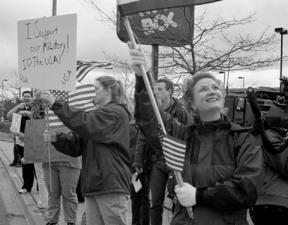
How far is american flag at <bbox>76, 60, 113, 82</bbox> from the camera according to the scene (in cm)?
502

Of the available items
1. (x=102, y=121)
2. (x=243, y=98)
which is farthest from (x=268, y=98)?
(x=102, y=121)

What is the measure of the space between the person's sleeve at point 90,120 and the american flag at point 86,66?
1150 millimetres

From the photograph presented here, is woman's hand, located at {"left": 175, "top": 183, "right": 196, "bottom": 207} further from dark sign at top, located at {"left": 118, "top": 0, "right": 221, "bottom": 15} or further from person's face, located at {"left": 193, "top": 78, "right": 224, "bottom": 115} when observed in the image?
dark sign at top, located at {"left": 118, "top": 0, "right": 221, "bottom": 15}

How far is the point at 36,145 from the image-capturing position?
19.7ft

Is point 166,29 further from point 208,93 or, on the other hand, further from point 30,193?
point 208,93

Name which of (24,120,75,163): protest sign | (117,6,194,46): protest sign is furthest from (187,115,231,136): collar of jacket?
(117,6,194,46): protest sign

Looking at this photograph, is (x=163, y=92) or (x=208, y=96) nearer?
(x=208, y=96)

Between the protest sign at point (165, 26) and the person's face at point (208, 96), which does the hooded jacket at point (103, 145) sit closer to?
the person's face at point (208, 96)

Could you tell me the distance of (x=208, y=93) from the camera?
260 cm

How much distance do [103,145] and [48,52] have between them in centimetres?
127

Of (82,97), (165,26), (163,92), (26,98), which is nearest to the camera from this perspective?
(82,97)

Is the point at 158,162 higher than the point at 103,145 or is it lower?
lower

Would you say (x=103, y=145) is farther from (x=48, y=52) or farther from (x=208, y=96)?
(x=208, y=96)

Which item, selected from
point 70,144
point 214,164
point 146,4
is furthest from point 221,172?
point 70,144
